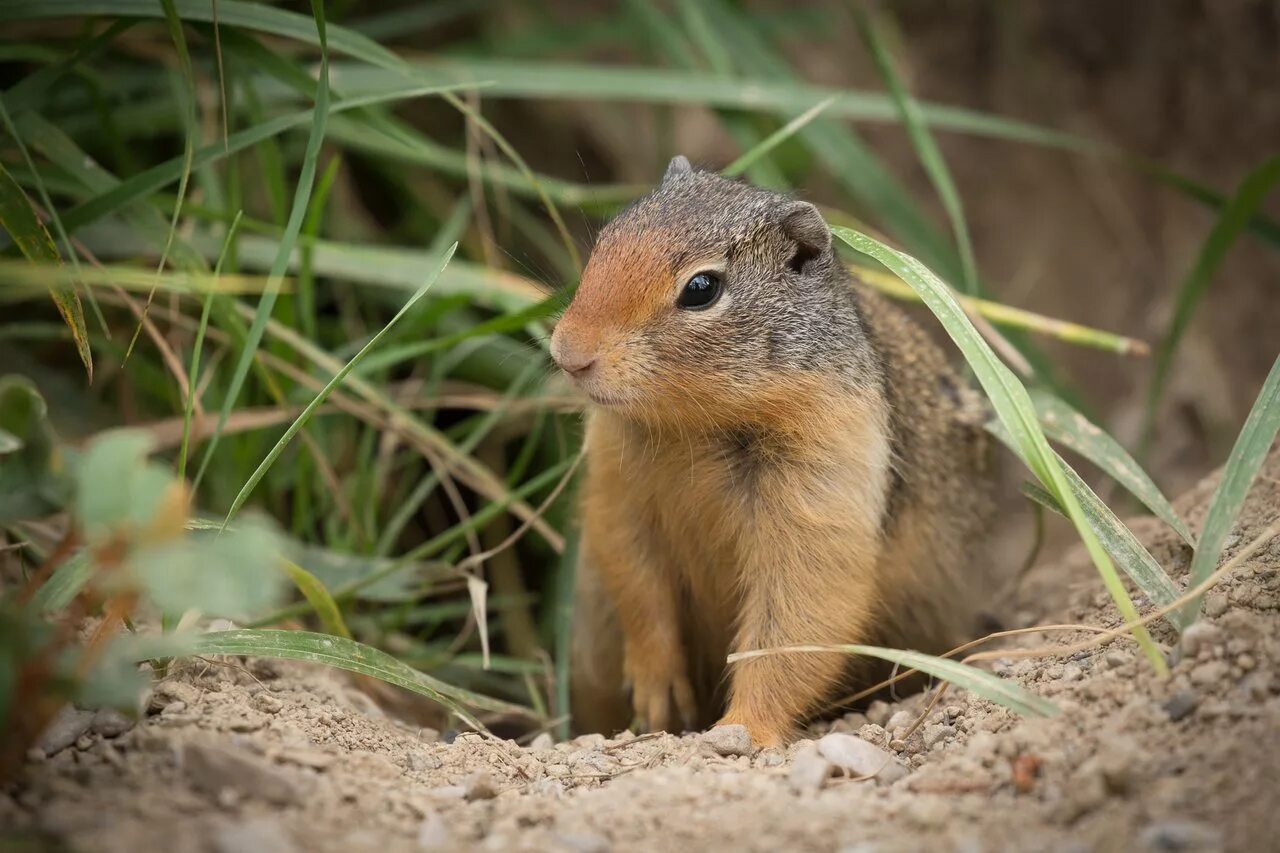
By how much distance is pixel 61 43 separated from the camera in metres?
4.55

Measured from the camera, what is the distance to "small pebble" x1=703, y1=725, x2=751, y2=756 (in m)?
3.30

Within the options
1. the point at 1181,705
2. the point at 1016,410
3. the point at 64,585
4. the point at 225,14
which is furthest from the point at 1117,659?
the point at 225,14

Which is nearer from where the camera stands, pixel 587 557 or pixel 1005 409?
pixel 1005 409

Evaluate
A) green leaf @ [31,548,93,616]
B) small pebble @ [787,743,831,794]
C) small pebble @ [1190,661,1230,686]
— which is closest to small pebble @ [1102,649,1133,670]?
small pebble @ [1190,661,1230,686]

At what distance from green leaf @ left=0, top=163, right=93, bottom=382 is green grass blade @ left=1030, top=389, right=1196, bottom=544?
9.87ft

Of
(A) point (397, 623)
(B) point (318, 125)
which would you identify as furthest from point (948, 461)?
(B) point (318, 125)

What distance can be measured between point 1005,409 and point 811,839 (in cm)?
120

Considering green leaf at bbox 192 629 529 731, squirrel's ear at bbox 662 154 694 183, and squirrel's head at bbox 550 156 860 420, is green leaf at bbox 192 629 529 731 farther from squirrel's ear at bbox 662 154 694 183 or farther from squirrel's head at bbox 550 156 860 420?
squirrel's ear at bbox 662 154 694 183

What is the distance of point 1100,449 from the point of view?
3988 millimetres

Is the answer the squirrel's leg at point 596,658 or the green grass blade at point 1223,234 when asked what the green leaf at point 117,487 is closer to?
the squirrel's leg at point 596,658

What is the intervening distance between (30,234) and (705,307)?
1881mm

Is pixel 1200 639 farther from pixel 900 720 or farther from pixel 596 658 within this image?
pixel 596 658

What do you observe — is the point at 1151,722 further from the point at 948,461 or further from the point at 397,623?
the point at 397,623

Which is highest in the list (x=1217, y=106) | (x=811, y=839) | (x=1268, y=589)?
(x=1217, y=106)
